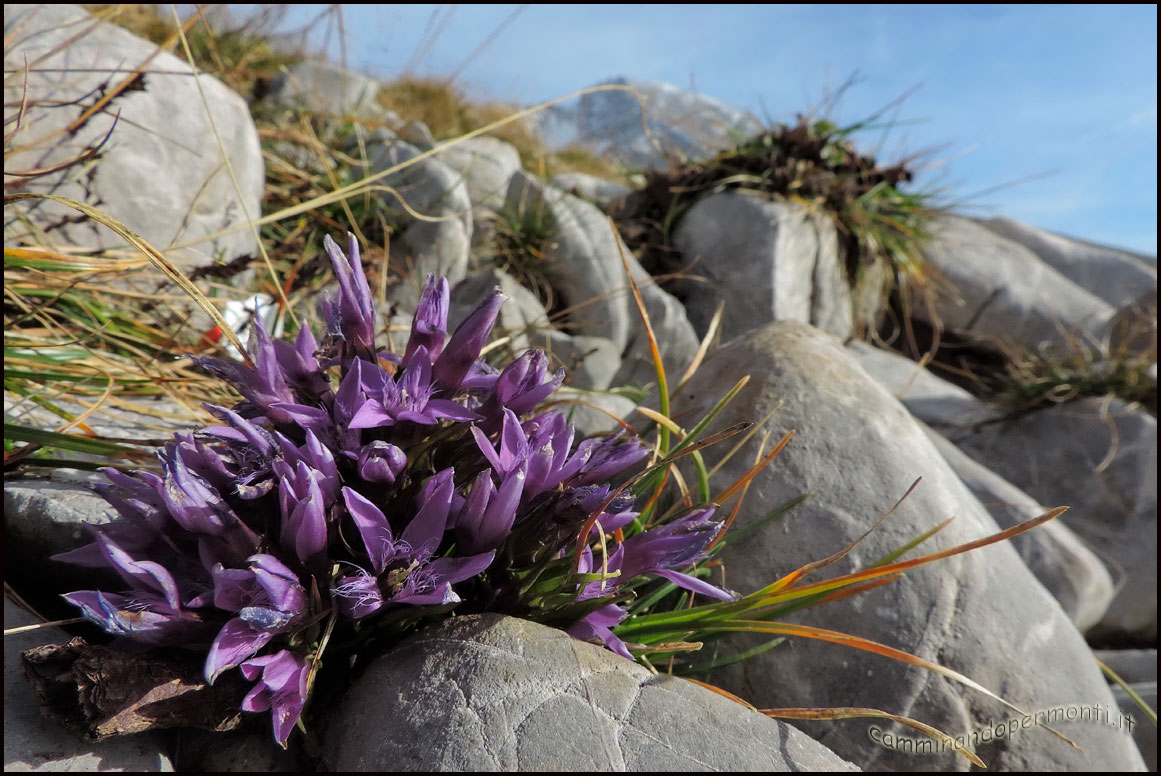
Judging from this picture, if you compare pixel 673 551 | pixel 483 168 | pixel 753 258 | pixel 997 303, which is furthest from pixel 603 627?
pixel 997 303

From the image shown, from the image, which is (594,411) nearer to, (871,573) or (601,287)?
(871,573)

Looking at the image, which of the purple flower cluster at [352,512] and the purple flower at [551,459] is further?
the purple flower at [551,459]

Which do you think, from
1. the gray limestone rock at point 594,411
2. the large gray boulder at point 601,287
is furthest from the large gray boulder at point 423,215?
the gray limestone rock at point 594,411

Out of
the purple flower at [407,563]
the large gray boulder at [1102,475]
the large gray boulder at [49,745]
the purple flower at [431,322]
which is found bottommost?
the large gray boulder at [1102,475]

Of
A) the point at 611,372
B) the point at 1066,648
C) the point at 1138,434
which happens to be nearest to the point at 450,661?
the point at 1066,648

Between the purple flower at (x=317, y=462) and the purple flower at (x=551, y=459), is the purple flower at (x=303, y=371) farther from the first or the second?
the purple flower at (x=551, y=459)

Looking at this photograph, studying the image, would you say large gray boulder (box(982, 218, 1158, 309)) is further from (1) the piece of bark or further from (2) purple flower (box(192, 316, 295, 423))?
(1) the piece of bark

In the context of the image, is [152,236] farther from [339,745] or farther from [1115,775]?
[1115,775]
